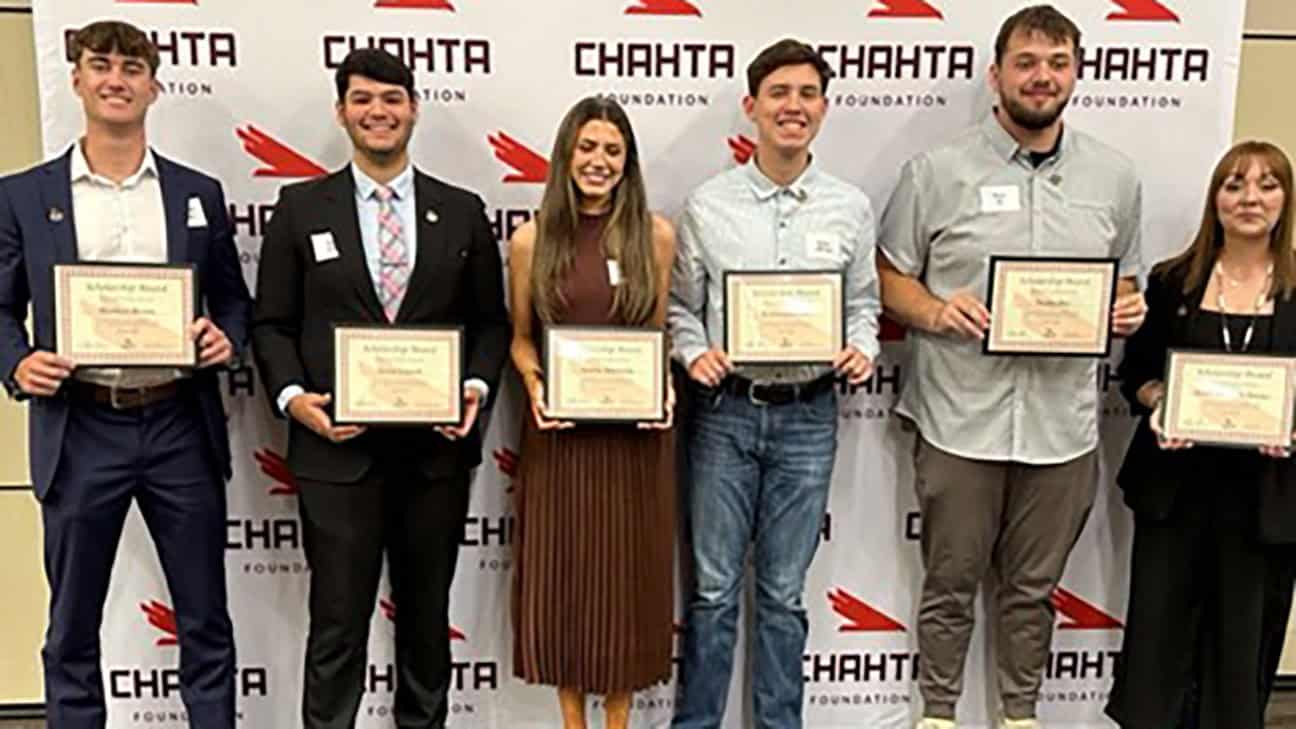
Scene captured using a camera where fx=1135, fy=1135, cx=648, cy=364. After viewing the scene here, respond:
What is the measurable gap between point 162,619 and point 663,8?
76.8 inches

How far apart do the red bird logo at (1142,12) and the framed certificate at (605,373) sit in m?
1.46

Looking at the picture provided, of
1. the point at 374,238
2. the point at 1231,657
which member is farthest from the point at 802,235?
the point at 1231,657

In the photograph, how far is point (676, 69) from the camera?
2.73 metres

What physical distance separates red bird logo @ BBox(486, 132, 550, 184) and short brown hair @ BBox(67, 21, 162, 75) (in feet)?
2.53

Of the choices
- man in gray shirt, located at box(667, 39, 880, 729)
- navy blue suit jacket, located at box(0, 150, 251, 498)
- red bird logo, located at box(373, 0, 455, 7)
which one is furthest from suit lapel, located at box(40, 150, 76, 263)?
man in gray shirt, located at box(667, 39, 880, 729)

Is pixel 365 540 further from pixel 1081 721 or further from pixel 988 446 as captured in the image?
pixel 1081 721

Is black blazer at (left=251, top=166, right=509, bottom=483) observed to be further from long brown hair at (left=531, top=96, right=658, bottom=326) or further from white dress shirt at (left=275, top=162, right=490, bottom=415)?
long brown hair at (left=531, top=96, right=658, bottom=326)

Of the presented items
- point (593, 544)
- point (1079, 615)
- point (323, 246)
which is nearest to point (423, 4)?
point (323, 246)

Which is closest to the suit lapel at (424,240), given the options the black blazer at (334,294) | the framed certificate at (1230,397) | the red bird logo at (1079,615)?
the black blazer at (334,294)

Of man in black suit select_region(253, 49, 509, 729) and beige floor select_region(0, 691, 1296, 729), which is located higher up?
man in black suit select_region(253, 49, 509, 729)

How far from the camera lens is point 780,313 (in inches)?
94.3

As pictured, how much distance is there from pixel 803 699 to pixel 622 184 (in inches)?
56.2

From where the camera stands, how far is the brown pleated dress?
246 cm

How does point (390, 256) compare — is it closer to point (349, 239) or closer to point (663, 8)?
point (349, 239)
